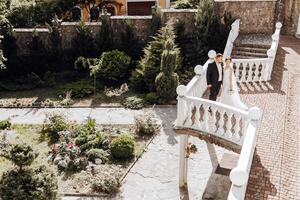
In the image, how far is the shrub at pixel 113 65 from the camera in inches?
860

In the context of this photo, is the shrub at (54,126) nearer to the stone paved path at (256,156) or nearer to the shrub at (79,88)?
the stone paved path at (256,156)

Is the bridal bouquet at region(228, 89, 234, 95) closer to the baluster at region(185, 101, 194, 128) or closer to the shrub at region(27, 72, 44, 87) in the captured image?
the baluster at region(185, 101, 194, 128)

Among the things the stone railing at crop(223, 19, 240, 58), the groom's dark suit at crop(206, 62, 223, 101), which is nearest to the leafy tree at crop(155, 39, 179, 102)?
the stone railing at crop(223, 19, 240, 58)

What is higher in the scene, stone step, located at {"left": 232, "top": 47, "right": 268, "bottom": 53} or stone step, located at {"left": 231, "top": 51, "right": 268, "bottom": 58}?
stone step, located at {"left": 232, "top": 47, "right": 268, "bottom": 53}

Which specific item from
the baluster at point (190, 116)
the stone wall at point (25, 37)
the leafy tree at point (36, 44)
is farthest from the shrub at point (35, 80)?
the baluster at point (190, 116)

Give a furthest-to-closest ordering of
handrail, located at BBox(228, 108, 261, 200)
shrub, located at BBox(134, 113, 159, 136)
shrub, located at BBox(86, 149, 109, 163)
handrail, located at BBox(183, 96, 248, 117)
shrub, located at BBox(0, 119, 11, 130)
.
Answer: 1. shrub, located at BBox(0, 119, 11, 130)
2. shrub, located at BBox(134, 113, 159, 136)
3. shrub, located at BBox(86, 149, 109, 163)
4. handrail, located at BBox(183, 96, 248, 117)
5. handrail, located at BBox(228, 108, 261, 200)

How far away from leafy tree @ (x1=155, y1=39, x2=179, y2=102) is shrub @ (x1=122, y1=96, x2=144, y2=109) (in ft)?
3.10

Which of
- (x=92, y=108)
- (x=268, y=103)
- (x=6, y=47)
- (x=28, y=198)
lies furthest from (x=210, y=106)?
(x=6, y=47)

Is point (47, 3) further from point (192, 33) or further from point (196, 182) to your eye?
point (196, 182)

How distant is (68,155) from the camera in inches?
620

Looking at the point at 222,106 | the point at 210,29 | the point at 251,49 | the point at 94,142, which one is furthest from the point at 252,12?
the point at 222,106

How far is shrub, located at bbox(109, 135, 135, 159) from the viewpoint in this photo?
15.8 meters

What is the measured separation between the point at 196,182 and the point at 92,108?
7453mm

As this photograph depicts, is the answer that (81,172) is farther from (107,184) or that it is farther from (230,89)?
(230,89)
